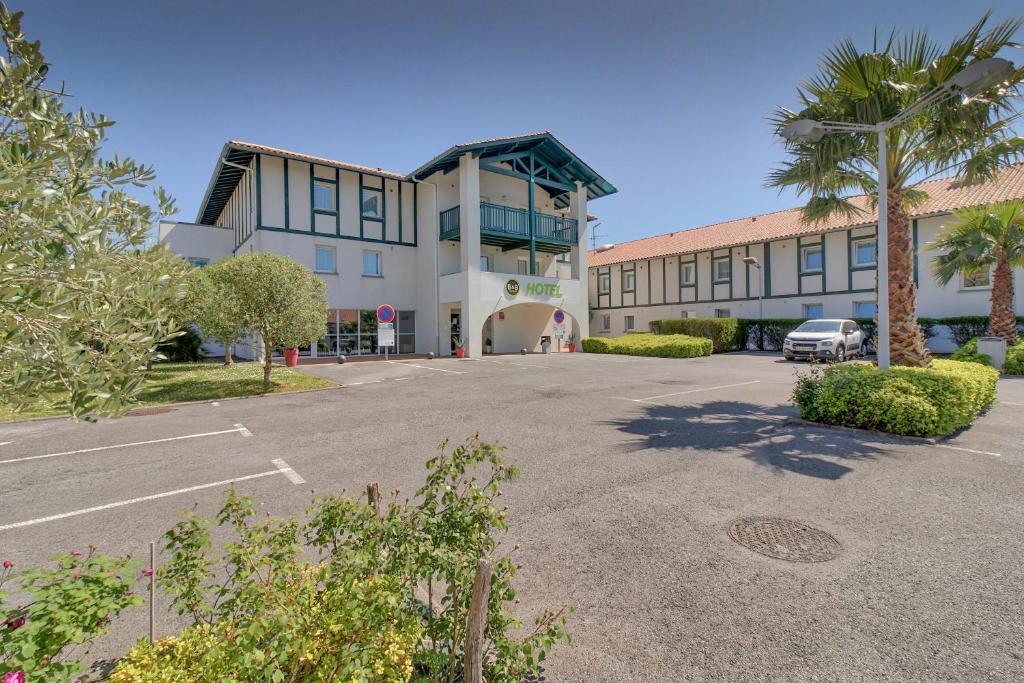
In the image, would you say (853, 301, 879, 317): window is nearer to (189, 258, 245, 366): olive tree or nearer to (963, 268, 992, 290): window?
(963, 268, 992, 290): window

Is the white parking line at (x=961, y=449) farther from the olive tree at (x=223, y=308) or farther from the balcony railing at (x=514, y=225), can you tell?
the balcony railing at (x=514, y=225)

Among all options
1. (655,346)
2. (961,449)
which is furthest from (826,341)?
(961,449)

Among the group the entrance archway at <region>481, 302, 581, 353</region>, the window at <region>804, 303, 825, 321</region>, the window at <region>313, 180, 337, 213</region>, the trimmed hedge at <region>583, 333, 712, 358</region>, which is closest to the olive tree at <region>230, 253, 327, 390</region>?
the window at <region>313, 180, 337, 213</region>

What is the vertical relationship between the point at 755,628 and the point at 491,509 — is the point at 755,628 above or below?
below

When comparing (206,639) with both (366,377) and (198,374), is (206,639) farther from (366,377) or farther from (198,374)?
(198,374)

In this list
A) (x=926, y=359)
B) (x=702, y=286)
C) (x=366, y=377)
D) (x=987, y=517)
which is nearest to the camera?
(x=987, y=517)

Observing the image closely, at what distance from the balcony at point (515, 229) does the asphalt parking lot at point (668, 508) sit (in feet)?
46.7

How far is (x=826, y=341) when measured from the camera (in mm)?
18906

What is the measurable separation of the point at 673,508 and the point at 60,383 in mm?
4618

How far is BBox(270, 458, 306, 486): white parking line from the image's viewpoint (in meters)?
5.56

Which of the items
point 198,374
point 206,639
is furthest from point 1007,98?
point 198,374

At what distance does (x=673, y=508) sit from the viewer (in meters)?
4.56

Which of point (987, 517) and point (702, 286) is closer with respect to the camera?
point (987, 517)

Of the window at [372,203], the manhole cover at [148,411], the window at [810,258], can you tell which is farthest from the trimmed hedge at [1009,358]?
the window at [372,203]
